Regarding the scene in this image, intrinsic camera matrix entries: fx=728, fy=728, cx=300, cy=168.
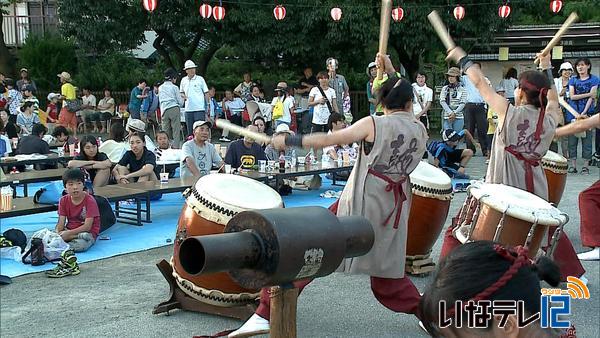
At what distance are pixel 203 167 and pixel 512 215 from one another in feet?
15.5

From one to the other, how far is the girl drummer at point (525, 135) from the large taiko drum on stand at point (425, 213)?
502mm

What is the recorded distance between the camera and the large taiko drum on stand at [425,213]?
5.43 meters

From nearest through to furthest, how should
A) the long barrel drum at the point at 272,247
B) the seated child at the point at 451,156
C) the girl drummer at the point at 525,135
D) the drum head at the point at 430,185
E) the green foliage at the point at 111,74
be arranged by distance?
1. the long barrel drum at the point at 272,247
2. the girl drummer at the point at 525,135
3. the drum head at the point at 430,185
4. the seated child at the point at 451,156
5. the green foliage at the point at 111,74

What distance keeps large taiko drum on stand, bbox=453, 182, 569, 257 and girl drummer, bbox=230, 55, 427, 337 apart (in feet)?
1.47

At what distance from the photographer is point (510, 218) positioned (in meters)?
4.27

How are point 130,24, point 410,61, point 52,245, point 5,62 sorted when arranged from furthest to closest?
1. point 5,62
2. point 410,61
3. point 130,24
4. point 52,245

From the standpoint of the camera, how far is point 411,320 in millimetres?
4742

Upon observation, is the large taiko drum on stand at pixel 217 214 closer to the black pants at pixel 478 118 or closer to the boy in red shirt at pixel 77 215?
the boy in red shirt at pixel 77 215

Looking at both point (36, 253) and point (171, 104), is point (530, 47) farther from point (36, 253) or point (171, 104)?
point (36, 253)

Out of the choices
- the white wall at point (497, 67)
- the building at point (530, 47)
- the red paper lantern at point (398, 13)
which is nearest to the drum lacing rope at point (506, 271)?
the red paper lantern at point (398, 13)

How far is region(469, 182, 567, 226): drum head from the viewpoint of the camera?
4234 millimetres

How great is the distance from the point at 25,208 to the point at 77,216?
1.46 feet

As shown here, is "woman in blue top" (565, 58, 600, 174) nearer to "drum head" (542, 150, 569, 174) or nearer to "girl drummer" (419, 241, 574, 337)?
"drum head" (542, 150, 569, 174)

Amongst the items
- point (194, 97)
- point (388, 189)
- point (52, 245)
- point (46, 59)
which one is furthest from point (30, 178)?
point (46, 59)
